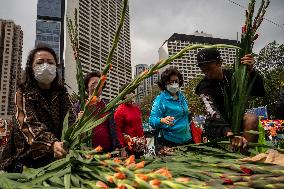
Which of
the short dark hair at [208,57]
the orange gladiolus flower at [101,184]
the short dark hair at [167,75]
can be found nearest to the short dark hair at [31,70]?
the short dark hair at [208,57]

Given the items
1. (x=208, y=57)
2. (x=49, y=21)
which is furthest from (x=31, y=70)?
(x=49, y=21)

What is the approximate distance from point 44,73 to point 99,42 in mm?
597

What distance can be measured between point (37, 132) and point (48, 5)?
99226 mm

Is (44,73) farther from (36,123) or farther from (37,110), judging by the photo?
(36,123)

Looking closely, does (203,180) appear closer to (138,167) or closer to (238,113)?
(138,167)

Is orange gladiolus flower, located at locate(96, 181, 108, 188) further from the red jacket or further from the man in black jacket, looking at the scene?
the red jacket

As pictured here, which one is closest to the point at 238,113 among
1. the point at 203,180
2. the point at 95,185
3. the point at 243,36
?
the point at 243,36

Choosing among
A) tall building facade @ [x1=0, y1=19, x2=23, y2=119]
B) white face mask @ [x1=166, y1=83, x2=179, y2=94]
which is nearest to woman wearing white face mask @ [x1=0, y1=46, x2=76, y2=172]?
white face mask @ [x1=166, y1=83, x2=179, y2=94]

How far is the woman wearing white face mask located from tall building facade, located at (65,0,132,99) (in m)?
0.26

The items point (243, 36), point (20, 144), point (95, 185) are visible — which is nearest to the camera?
point (95, 185)

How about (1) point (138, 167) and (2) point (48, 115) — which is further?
(2) point (48, 115)

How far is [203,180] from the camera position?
68 cm

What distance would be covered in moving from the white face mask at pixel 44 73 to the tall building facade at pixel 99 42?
220mm

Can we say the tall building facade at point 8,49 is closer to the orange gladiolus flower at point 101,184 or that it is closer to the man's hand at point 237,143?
the man's hand at point 237,143
